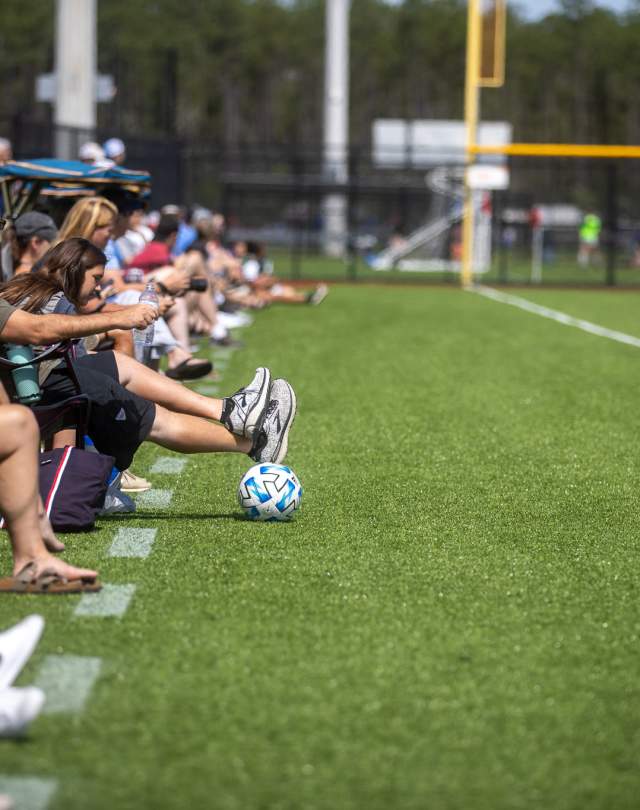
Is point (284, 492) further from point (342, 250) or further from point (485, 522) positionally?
point (342, 250)

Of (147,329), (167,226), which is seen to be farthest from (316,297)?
(147,329)

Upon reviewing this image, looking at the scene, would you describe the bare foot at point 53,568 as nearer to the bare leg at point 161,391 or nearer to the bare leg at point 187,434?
the bare leg at point 187,434

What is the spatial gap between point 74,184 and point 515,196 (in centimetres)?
3777

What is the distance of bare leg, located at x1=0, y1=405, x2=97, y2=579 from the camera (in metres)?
4.35

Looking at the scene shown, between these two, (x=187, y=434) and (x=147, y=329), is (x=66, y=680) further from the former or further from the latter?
(x=147, y=329)

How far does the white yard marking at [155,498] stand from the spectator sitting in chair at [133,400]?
0.33m

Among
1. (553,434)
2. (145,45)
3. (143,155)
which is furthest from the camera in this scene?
(145,45)

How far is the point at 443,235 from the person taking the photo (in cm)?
4097

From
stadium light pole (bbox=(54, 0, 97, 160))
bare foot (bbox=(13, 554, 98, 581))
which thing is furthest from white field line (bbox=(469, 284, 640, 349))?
bare foot (bbox=(13, 554, 98, 581))

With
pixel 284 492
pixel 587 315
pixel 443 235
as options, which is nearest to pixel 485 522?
pixel 284 492

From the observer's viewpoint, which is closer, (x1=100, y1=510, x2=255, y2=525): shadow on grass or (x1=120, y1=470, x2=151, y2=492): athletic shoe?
Answer: (x1=100, y1=510, x2=255, y2=525): shadow on grass

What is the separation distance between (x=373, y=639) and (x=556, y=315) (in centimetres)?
1709

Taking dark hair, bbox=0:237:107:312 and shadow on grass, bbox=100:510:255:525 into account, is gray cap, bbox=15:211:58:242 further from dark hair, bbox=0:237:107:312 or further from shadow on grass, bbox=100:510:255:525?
shadow on grass, bbox=100:510:255:525

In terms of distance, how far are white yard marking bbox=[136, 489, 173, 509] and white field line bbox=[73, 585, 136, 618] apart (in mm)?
1559
